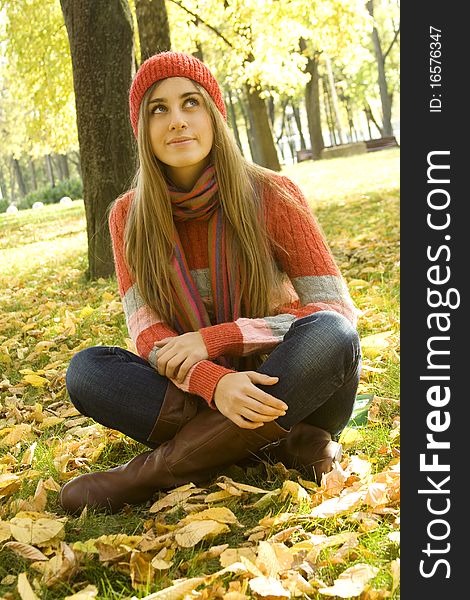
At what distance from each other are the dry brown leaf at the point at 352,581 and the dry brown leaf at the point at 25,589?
28.1 inches

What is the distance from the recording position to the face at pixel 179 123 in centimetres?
→ 271

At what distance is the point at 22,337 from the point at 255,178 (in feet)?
8.76

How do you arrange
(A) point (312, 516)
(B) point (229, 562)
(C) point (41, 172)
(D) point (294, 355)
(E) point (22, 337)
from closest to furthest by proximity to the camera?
(B) point (229, 562), (A) point (312, 516), (D) point (294, 355), (E) point (22, 337), (C) point (41, 172)

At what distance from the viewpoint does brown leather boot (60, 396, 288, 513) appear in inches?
92.3

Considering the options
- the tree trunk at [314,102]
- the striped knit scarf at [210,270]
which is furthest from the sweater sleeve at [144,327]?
the tree trunk at [314,102]

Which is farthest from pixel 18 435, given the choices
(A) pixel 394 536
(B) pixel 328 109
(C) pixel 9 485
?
(B) pixel 328 109

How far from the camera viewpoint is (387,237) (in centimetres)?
667

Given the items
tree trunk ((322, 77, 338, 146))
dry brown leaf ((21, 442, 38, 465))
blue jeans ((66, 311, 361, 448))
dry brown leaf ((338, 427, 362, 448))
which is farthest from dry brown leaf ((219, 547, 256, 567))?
tree trunk ((322, 77, 338, 146))

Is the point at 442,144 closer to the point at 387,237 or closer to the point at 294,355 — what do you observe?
the point at 294,355

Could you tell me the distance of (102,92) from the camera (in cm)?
588

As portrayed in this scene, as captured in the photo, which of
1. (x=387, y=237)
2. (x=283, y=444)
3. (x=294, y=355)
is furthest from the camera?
(x=387, y=237)

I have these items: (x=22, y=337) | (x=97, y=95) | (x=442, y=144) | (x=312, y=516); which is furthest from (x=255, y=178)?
(x=97, y=95)

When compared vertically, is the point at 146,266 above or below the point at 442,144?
below

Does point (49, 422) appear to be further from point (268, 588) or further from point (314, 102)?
point (314, 102)
